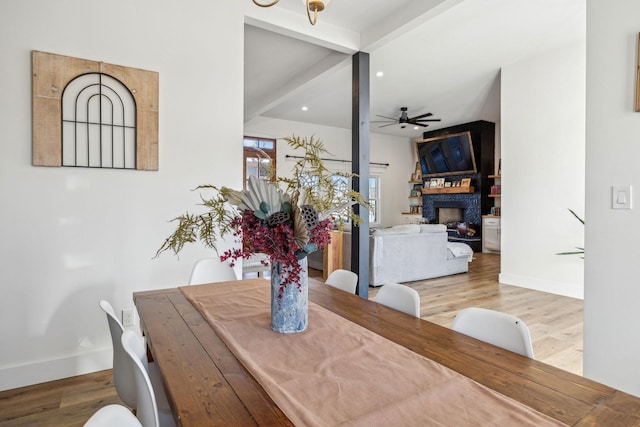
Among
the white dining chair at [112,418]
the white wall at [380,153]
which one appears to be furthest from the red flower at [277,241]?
the white wall at [380,153]

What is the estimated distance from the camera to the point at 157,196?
8.34 feet

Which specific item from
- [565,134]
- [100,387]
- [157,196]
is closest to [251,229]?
[157,196]

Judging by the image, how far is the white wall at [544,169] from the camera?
4207mm

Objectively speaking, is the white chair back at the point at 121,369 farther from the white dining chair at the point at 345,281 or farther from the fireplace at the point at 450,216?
the fireplace at the point at 450,216

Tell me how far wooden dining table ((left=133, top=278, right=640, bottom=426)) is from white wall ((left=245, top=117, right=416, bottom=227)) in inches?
244

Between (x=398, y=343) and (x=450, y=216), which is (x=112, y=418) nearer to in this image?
(x=398, y=343)

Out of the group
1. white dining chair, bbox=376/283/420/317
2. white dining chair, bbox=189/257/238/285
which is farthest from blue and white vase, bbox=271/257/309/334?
white dining chair, bbox=189/257/238/285

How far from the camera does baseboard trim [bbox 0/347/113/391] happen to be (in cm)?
213

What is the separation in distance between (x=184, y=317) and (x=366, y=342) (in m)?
0.78

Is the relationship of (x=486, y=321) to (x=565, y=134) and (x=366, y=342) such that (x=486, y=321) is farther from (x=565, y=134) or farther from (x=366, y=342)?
(x=565, y=134)

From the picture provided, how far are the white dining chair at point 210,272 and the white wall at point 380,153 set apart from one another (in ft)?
16.8

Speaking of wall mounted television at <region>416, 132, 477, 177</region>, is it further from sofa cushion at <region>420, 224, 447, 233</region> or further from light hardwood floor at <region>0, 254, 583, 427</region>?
sofa cushion at <region>420, 224, 447, 233</region>

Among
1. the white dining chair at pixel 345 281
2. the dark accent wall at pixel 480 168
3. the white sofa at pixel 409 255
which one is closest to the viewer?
the white dining chair at pixel 345 281

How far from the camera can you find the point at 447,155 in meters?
8.59
